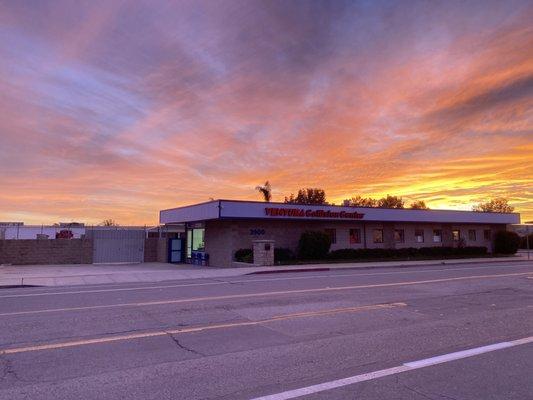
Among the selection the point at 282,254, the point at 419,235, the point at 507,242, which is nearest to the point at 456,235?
the point at 419,235

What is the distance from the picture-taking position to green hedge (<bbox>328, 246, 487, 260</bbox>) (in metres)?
32.3

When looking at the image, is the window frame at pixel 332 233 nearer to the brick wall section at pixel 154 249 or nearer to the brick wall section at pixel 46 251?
the brick wall section at pixel 154 249

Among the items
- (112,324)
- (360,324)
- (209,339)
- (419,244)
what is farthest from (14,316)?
(419,244)

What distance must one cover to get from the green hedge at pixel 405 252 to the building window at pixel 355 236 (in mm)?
1492

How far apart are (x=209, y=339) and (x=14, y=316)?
4.99m

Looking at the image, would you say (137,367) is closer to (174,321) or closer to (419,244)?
(174,321)

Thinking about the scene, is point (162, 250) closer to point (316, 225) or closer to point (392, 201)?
point (316, 225)

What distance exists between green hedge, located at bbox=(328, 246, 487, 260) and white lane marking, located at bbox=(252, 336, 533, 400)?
24011 millimetres

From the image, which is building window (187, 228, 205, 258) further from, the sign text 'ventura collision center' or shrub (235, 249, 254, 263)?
the sign text 'ventura collision center'

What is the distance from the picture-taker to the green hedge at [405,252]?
32306 mm

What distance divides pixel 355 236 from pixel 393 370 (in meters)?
29.6

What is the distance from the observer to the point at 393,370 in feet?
19.7

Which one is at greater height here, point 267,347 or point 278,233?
point 278,233

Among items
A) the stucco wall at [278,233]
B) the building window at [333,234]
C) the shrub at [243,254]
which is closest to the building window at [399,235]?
the stucco wall at [278,233]
